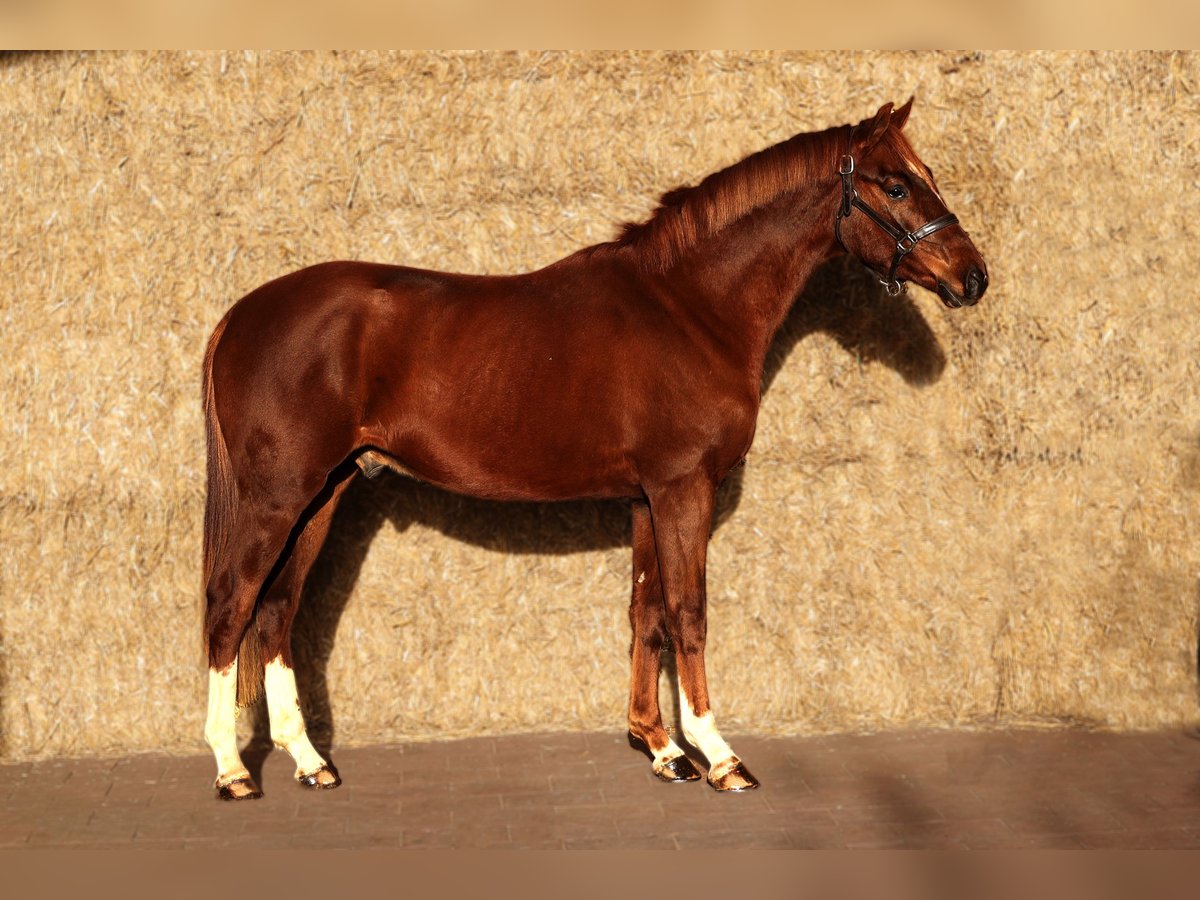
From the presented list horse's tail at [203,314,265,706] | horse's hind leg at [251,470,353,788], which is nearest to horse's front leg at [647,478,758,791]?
horse's hind leg at [251,470,353,788]

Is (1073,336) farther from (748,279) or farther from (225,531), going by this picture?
(225,531)

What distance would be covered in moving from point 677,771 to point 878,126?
2.48 m

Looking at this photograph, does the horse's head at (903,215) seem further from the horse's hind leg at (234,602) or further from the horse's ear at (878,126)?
the horse's hind leg at (234,602)

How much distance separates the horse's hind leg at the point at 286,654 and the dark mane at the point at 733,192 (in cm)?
149

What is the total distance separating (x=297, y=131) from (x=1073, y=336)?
336cm

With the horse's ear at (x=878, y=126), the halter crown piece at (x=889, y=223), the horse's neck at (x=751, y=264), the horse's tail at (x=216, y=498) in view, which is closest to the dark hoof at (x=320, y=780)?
the horse's tail at (x=216, y=498)

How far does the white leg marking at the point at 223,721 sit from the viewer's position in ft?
14.9

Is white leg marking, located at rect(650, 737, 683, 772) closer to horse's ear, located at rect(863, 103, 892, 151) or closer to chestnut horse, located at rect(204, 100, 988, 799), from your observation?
chestnut horse, located at rect(204, 100, 988, 799)

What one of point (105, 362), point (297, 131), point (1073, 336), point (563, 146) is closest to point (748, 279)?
point (563, 146)

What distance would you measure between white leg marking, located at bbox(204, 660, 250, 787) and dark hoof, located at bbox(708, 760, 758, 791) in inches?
67.7

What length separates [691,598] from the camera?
4.64 metres

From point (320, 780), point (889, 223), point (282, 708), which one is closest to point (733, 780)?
point (320, 780)

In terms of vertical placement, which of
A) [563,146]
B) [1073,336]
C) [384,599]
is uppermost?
[563,146]

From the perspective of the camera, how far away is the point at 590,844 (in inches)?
163
